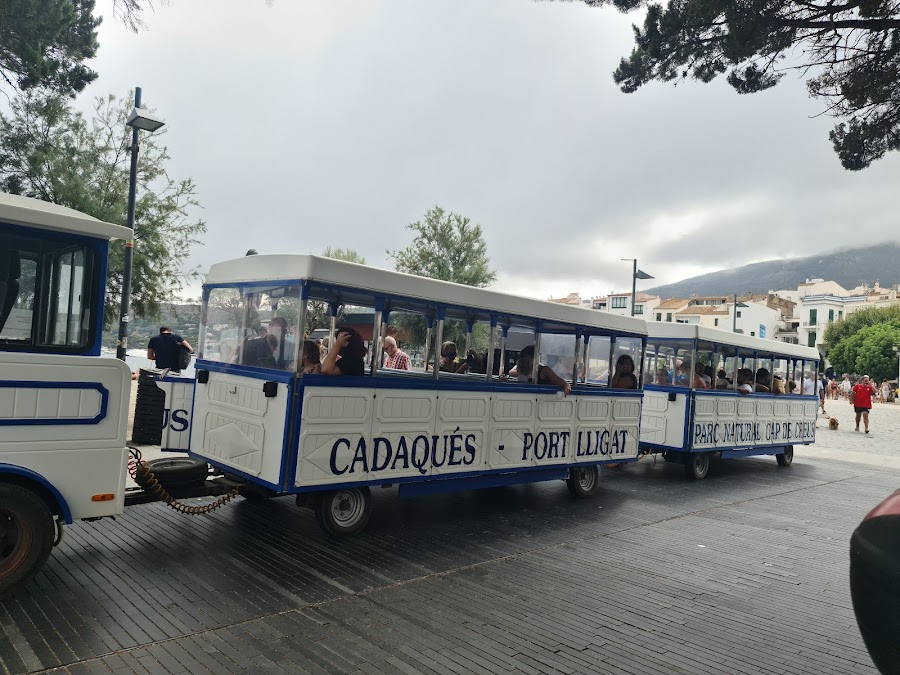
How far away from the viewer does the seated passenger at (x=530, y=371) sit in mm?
7910

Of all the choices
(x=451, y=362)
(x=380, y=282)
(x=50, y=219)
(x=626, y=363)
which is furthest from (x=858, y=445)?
(x=50, y=219)

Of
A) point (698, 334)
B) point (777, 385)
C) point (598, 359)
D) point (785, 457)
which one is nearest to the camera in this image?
point (598, 359)

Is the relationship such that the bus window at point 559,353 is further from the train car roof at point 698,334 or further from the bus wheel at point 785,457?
the bus wheel at point 785,457

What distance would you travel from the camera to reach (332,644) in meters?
4.09

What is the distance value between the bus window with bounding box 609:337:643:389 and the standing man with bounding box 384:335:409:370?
2.95 m

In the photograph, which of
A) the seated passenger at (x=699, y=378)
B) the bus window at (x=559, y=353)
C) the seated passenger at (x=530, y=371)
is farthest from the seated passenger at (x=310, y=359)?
the seated passenger at (x=699, y=378)

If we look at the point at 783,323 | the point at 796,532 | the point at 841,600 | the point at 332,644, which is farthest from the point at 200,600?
the point at 783,323

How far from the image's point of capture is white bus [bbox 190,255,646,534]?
5766 mm

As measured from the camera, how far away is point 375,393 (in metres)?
6.21

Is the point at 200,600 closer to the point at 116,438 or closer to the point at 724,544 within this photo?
the point at 116,438

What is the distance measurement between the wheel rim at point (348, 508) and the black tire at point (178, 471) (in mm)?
1285

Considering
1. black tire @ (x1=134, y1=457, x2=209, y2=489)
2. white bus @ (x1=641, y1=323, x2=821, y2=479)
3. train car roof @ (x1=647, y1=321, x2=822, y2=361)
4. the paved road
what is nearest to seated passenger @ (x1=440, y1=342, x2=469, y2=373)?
the paved road

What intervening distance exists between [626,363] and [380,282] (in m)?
4.56

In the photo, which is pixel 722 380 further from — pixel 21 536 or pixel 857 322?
pixel 857 322
